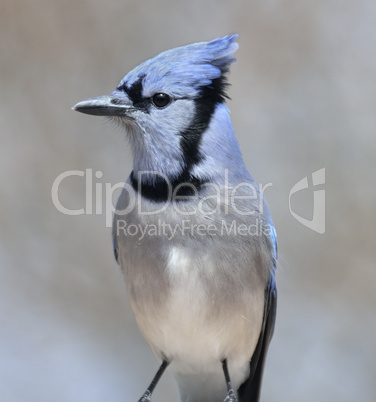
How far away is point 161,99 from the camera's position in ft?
4.86

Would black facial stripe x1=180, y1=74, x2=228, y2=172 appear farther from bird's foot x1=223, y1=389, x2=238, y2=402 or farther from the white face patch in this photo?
bird's foot x1=223, y1=389, x2=238, y2=402

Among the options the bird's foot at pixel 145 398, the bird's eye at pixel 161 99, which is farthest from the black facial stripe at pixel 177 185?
the bird's foot at pixel 145 398

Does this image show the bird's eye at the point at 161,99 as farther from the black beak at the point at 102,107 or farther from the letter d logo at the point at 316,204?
the letter d logo at the point at 316,204

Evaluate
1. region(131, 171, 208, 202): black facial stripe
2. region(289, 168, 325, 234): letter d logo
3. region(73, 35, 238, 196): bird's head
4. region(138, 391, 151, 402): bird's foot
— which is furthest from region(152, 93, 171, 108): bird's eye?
region(289, 168, 325, 234): letter d logo

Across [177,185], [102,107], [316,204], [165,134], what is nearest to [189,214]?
[177,185]

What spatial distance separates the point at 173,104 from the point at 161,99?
3 centimetres

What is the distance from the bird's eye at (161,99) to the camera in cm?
148

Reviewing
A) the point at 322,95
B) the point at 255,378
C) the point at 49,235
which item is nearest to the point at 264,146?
the point at 322,95

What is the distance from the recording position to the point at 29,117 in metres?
2.62

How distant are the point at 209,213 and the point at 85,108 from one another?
35 centimetres

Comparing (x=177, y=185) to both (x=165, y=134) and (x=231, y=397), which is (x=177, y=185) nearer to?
(x=165, y=134)

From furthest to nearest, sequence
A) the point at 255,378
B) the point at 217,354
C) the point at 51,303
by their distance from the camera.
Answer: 1. the point at 51,303
2. the point at 255,378
3. the point at 217,354

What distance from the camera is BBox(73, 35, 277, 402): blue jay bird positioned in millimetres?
1478

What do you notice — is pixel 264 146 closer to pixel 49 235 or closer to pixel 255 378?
pixel 49 235
